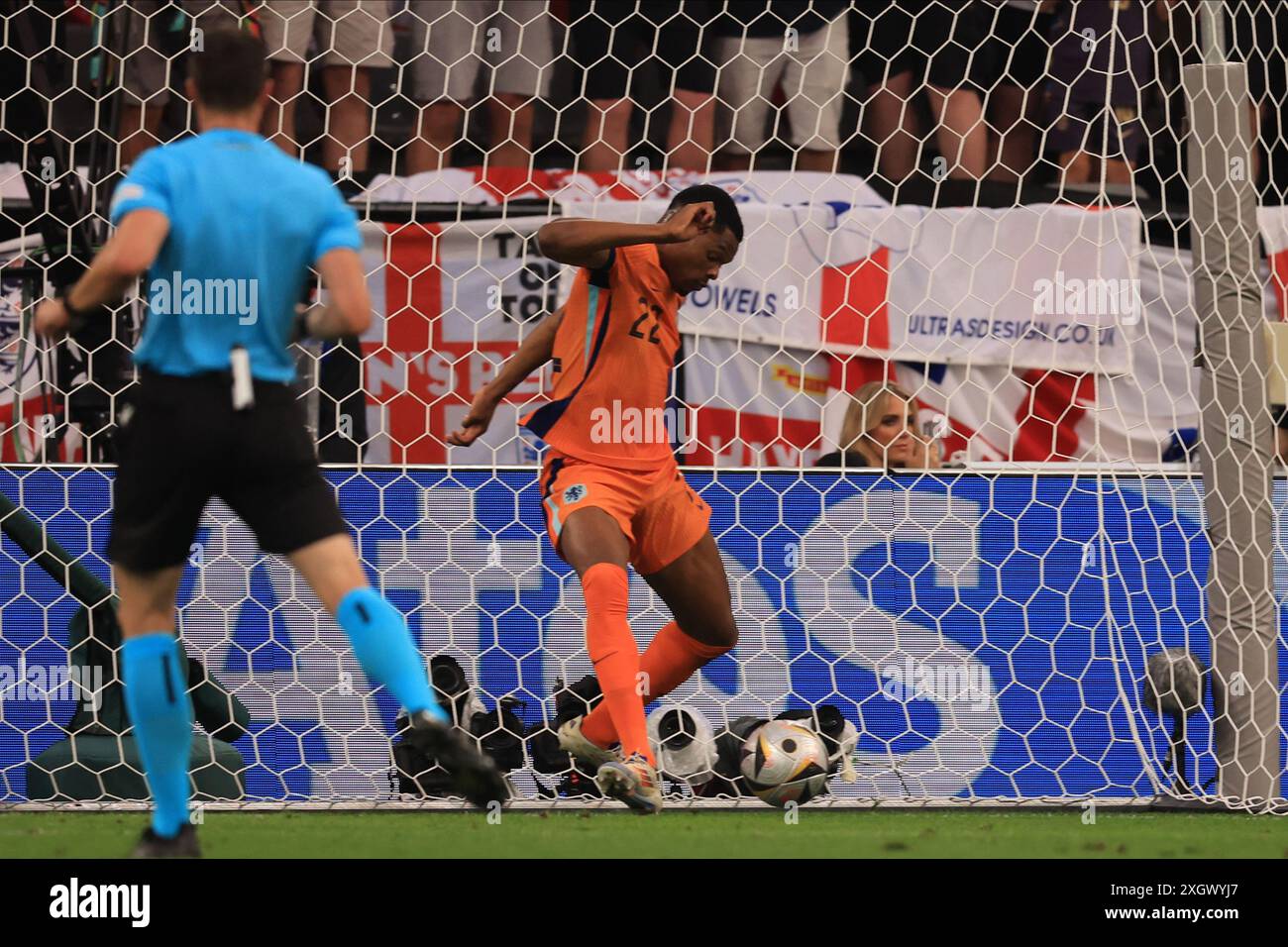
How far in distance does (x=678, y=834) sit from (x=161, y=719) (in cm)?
133

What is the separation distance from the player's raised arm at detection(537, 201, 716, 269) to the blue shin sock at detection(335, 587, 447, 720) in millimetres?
1433

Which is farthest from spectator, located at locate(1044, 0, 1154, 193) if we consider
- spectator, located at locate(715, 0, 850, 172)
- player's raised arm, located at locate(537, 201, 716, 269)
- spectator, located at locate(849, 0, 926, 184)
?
player's raised arm, located at locate(537, 201, 716, 269)

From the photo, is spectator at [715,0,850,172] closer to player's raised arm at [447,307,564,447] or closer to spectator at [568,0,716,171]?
spectator at [568,0,716,171]

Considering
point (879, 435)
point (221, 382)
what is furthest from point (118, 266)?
point (879, 435)

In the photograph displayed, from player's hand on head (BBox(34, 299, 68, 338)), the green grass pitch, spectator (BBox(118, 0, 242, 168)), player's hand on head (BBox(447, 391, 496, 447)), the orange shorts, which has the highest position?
spectator (BBox(118, 0, 242, 168))

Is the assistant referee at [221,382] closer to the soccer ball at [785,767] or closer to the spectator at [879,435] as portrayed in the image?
the soccer ball at [785,767]

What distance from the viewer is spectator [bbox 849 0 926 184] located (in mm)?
7570

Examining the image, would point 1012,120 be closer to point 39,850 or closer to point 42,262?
point 42,262

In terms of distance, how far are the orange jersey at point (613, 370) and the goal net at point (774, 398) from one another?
830mm

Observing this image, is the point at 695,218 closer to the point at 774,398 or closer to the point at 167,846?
the point at 167,846

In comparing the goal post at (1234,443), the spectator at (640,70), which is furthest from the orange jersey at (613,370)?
the spectator at (640,70)

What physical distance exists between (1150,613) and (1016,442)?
82.6 inches

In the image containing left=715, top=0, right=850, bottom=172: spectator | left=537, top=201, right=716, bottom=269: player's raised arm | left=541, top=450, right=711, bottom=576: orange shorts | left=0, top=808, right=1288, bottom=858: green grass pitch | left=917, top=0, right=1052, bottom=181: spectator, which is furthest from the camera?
left=917, top=0, right=1052, bottom=181: spectator

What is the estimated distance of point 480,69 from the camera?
7.64 metres
